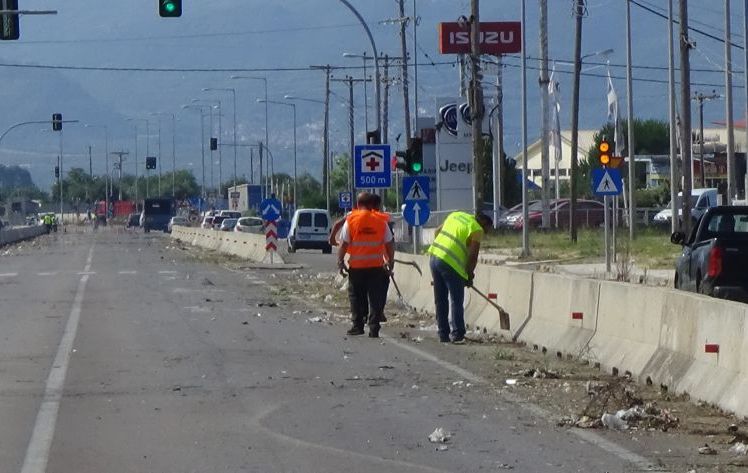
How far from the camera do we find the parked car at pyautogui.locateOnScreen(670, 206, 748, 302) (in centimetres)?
1947

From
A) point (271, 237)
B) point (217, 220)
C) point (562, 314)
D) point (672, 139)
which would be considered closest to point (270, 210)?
point (271, 237)

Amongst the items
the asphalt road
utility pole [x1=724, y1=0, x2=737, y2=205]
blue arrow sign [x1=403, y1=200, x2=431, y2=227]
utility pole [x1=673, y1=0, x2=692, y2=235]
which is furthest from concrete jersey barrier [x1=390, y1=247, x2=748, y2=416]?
utility pole [x1=724, y1=0, x2=737, y2=205]

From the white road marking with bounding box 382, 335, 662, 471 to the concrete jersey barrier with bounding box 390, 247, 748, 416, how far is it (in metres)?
1.15

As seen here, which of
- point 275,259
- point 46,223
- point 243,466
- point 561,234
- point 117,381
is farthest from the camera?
Result: point 46,223

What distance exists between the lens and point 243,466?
10.1m

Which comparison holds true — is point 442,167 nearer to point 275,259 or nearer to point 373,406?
point 275,259

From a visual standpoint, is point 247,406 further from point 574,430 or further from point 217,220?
point 217,220

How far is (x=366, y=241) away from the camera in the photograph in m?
19.2

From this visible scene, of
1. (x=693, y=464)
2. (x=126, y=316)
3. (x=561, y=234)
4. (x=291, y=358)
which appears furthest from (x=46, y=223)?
(x=693, y=464)

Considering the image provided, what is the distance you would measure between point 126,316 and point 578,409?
462 inches

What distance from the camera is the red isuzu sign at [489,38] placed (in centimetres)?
7369

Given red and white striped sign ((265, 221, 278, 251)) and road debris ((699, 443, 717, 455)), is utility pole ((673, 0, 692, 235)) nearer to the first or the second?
red and white striped sign ((265, 221, 278, 251))

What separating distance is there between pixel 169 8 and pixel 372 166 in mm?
5797

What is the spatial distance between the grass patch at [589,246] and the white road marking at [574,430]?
21058 millimetres
